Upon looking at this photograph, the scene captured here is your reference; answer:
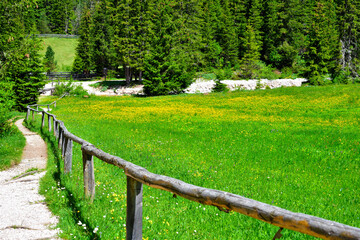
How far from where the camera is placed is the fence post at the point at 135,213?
405cm

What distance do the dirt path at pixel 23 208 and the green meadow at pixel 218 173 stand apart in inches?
11.0

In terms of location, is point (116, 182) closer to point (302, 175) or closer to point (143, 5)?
point (302, 175)

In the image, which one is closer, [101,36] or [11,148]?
[11,148]

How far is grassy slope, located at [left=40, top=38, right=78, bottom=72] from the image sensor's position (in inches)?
3842

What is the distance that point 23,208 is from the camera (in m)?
6.28

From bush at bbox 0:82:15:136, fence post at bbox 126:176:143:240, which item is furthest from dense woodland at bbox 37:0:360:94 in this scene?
fence post at bbox 126:176:143:240

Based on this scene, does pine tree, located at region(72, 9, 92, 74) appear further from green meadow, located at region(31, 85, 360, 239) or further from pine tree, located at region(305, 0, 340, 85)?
green meadow, located at region(31, 85, 360, 239)

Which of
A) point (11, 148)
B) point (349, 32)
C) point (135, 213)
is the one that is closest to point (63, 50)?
point (349, 32)

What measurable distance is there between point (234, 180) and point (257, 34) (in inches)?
2855

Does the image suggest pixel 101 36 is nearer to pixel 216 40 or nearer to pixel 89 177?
pixel 216 40

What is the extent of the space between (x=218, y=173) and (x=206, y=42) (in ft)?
214

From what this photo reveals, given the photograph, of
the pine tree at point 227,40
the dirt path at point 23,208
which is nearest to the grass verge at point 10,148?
the dirt path at point 23,208

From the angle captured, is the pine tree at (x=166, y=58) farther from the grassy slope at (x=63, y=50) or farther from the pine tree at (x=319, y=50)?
the grassy slope at (x=63, y=50)

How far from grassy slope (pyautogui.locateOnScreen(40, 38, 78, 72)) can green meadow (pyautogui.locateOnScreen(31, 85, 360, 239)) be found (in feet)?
270
